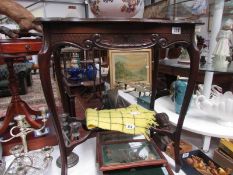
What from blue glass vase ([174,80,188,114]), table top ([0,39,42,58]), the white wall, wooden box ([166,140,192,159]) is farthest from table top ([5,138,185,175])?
the white wall

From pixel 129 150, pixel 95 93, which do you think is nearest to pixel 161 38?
pixel 129 150

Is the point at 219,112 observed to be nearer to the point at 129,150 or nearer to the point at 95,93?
the point at 129,150

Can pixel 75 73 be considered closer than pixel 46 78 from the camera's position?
No

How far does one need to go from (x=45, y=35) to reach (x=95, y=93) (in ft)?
5.21

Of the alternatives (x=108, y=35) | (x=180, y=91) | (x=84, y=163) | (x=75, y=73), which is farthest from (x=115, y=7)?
(x=75, y=73)

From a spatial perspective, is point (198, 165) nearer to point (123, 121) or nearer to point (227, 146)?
point (227, 146)

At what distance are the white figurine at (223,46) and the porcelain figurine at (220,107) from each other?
173mm

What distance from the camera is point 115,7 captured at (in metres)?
0.63

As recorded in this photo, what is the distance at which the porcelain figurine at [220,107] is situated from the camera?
866 millimetres

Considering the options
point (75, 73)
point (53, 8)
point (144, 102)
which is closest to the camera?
point (144, 102)

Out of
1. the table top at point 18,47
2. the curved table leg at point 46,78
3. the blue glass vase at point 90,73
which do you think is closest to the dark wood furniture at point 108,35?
the curved table leg at point 46,78

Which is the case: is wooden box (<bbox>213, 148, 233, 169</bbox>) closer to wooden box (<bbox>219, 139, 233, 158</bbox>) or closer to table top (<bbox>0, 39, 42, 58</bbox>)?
wooden box (<bbox>219, 139, 233, 158</bbox>)

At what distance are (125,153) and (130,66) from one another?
0.89 metres

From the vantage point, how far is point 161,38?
0.62 metres
